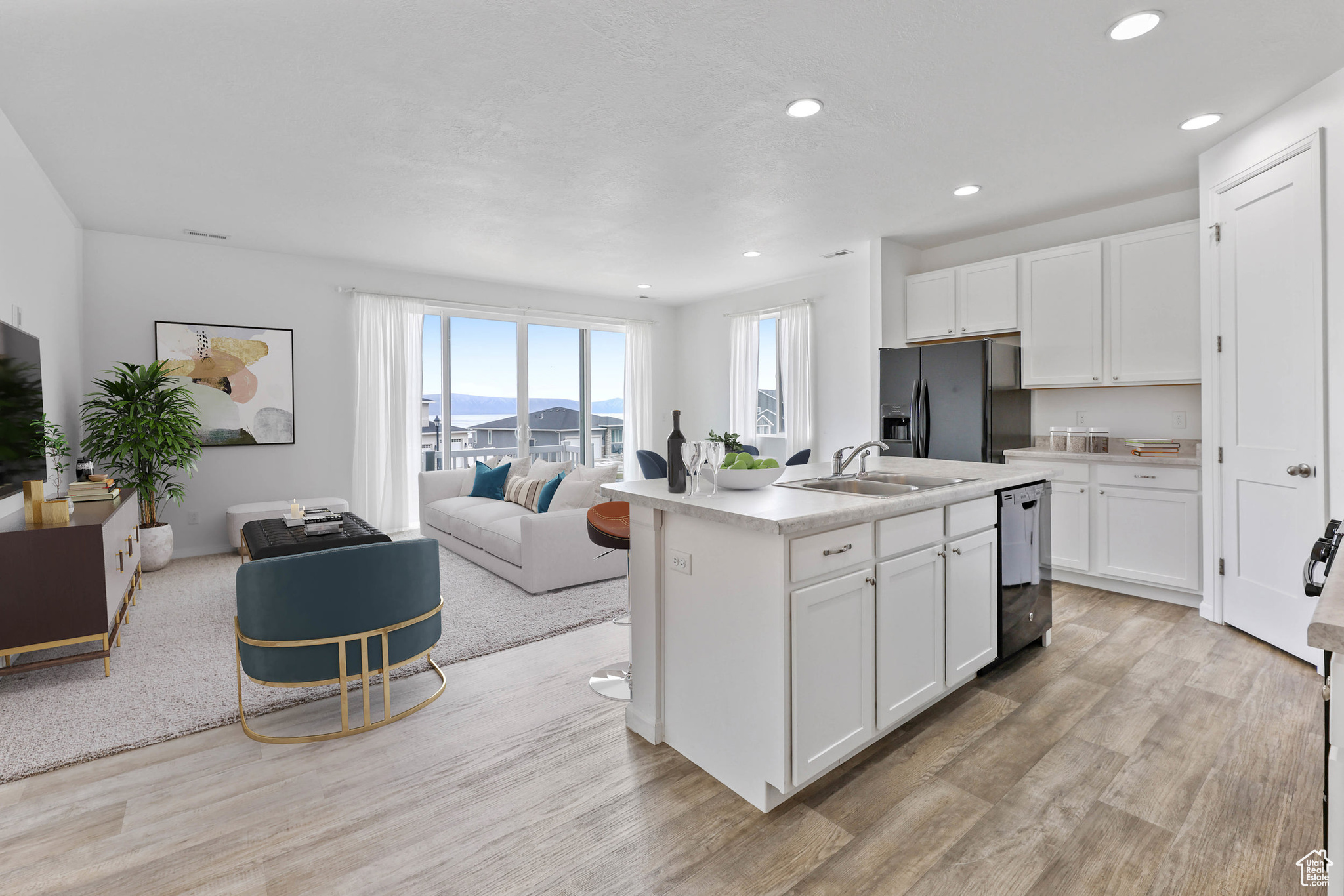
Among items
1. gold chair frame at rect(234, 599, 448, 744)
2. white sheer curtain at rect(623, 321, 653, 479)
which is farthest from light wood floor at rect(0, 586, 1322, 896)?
white sheer curtain at rect(623, 321, 653, 479)

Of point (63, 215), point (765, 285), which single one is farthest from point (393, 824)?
point (765, 285)

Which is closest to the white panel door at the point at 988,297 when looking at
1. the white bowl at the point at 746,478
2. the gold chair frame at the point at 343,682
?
the white bowl at the point at 746,478

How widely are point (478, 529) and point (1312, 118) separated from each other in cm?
513

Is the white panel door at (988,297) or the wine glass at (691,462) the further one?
the white panel door at (988,297)

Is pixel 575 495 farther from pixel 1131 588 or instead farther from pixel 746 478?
pixel 1131 588

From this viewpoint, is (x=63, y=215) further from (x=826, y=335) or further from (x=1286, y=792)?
(x=1286, y=792)

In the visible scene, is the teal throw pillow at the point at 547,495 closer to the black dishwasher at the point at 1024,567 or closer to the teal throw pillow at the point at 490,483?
the teal throw pillow at the point at 490,483

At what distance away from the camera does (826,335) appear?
21.0ft

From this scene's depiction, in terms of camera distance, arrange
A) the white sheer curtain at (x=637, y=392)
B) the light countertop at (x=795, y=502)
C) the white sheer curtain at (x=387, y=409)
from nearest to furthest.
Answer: the light countertop at (x=795, y=502)
the white sheer curtain at (x=387, y=409)
the white sheer curtain at (x=637, y=392)

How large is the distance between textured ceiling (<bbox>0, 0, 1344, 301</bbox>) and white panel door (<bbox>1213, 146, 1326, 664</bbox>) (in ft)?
1.61

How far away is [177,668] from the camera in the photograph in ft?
9.34

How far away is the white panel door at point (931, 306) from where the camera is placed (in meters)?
4.90

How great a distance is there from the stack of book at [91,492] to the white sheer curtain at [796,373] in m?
5.38

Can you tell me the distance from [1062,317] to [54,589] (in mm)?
5823
